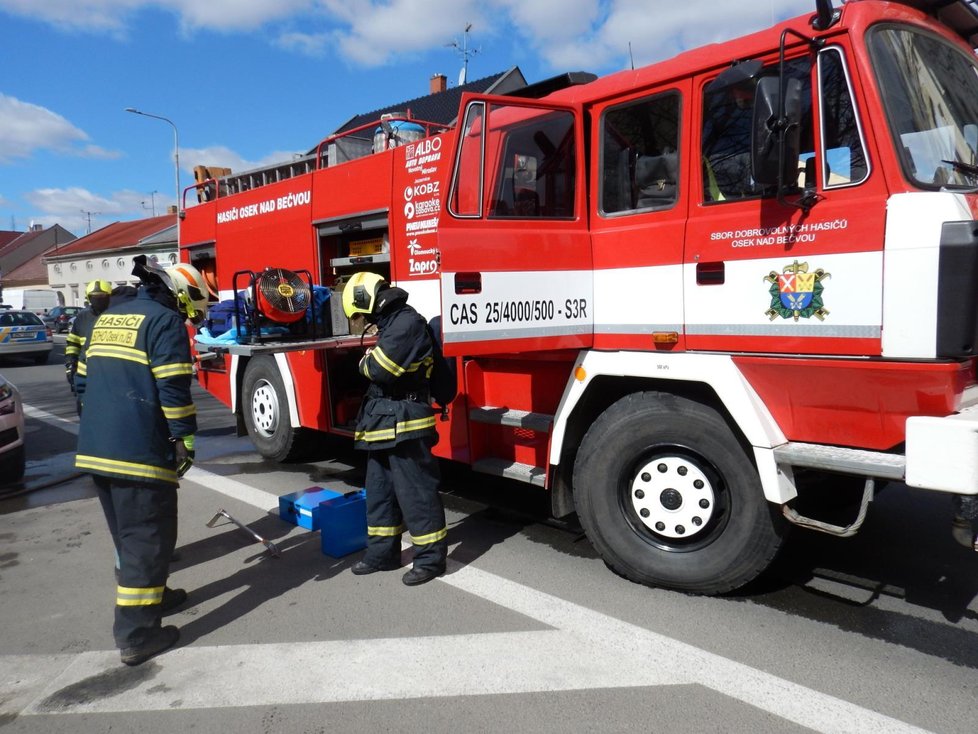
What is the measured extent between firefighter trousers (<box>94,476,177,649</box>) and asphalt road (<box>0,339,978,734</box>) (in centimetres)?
19

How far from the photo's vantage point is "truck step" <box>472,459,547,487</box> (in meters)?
4.27

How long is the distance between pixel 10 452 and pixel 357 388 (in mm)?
3452

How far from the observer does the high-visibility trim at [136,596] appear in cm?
330

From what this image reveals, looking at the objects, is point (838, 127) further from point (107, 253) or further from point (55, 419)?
point (107, 253)

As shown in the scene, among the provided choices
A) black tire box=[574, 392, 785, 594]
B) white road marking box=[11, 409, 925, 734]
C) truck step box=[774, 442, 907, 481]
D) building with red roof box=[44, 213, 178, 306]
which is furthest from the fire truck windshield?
building with red roof box=[44, 213, 178, 306]

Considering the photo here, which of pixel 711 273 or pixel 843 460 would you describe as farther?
pixel 711 273

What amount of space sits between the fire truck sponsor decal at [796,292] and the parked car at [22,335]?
21.5 m

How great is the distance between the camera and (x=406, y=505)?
13.4 ft

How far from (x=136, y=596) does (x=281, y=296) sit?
9.22ft

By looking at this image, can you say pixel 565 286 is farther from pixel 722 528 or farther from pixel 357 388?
pixel 357 388

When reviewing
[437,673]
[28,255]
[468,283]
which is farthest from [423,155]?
[28,255]

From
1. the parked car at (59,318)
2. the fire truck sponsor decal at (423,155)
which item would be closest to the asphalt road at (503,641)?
the fire truck sponsor decal at (423,155)

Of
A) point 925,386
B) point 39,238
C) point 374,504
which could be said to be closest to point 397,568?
point 374,504

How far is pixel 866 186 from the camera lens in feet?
9.89
